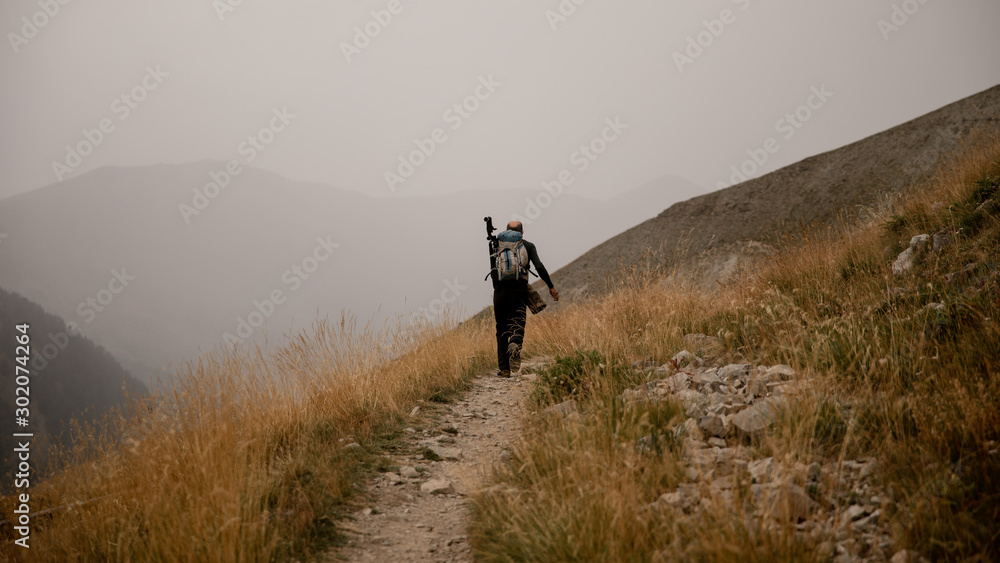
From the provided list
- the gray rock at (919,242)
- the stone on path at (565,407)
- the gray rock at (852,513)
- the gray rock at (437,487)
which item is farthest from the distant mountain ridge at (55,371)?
the gray rock at (919,242)

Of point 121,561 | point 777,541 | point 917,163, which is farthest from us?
point 917,163

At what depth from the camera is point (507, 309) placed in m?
7.26

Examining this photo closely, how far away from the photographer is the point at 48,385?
2844 inches

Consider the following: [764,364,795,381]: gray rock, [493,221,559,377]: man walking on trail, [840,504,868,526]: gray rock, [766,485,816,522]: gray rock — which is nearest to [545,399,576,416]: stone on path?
[764,364,795,381]: gray rock

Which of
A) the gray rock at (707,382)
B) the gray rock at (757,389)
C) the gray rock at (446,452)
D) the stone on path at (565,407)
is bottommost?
the gray rock at (446,452)

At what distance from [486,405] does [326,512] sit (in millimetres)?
3027

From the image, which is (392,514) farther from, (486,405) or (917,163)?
(917,163)

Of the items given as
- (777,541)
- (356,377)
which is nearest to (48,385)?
(356,377)

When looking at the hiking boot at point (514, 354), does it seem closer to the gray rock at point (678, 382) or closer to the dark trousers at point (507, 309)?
the dark trousers at point (507, 309)

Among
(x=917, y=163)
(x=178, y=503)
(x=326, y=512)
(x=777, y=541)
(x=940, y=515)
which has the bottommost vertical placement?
(x=940, y=515)

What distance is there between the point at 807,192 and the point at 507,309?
20443 millimetres

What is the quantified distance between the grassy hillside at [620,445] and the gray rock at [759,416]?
50 millimetres

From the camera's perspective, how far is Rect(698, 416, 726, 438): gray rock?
123 inches

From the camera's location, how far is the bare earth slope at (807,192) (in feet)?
58.8
